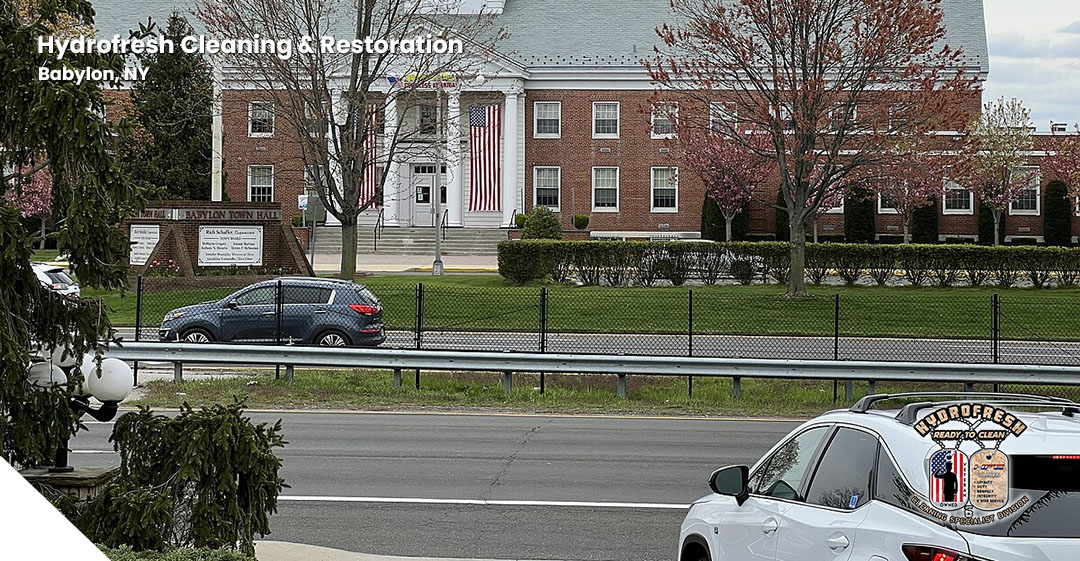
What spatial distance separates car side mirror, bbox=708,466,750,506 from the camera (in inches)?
251

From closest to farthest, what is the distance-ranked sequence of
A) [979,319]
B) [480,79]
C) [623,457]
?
[623,457] < [979,319] < [480,79]

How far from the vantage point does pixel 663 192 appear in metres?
59.1

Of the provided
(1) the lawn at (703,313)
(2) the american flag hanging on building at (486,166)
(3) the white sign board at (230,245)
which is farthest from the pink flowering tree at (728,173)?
(3) the white sign board at (230,245)

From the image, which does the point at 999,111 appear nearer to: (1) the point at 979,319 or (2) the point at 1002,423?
(1) the point at 979,319

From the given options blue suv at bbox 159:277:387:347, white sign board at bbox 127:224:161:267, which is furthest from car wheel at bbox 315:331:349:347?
white sign board at bbox 127:224:161:267

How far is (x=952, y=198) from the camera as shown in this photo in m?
57.7

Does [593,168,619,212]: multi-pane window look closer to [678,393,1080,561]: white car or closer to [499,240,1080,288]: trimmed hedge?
[499,240,1080,288]: trimmed hedge

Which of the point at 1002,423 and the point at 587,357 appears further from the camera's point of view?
the point at 587,357

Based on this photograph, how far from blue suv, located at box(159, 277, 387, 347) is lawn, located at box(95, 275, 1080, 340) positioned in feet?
8.00

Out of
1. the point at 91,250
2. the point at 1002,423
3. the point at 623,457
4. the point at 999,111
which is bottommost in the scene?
the point at 623,457

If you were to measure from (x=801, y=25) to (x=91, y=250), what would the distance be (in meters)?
27.2

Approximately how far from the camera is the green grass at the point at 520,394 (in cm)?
1869

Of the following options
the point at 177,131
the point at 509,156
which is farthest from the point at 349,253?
the point at 509,156

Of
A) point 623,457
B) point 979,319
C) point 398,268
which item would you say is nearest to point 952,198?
point 398,268
